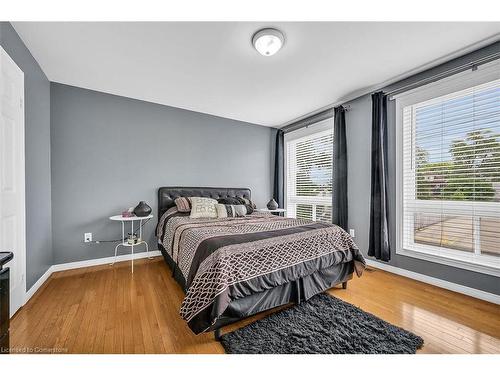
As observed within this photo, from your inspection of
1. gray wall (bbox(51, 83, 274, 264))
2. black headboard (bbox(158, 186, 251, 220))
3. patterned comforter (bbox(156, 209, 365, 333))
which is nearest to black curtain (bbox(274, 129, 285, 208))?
black headboard (bbox(158, 186, 251, 220))

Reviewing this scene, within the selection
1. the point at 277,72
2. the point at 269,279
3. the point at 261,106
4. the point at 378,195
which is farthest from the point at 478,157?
the point at 261,106

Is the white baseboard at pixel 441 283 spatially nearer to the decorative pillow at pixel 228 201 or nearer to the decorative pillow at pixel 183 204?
the decorative pillow at pixel 228 201

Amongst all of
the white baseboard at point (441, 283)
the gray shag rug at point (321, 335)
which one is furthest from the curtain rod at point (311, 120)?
the gray shag rug at point (321, 335)

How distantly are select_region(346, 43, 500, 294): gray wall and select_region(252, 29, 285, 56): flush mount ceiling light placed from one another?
1.80 metres

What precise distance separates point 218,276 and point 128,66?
2.43m

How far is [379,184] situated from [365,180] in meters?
0.30

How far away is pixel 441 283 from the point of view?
2330 millimetres

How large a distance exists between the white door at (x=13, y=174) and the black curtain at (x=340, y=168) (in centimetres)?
369

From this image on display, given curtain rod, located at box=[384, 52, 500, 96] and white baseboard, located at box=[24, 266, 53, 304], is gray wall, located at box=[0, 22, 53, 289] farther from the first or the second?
curtain rod, located at box=[384, 52, 500, 96]

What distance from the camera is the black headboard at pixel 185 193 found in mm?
3375

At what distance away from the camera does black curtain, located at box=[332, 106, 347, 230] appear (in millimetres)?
3270

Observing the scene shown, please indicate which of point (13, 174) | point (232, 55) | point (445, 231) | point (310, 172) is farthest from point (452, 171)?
point (13, 174)

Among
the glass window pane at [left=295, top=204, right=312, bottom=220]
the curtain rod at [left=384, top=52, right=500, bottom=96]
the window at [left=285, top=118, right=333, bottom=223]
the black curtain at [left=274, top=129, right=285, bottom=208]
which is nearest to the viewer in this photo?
the curtain rod at [left=384, top=52, right=500, bottom=96]

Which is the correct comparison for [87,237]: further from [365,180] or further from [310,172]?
[365,180]
